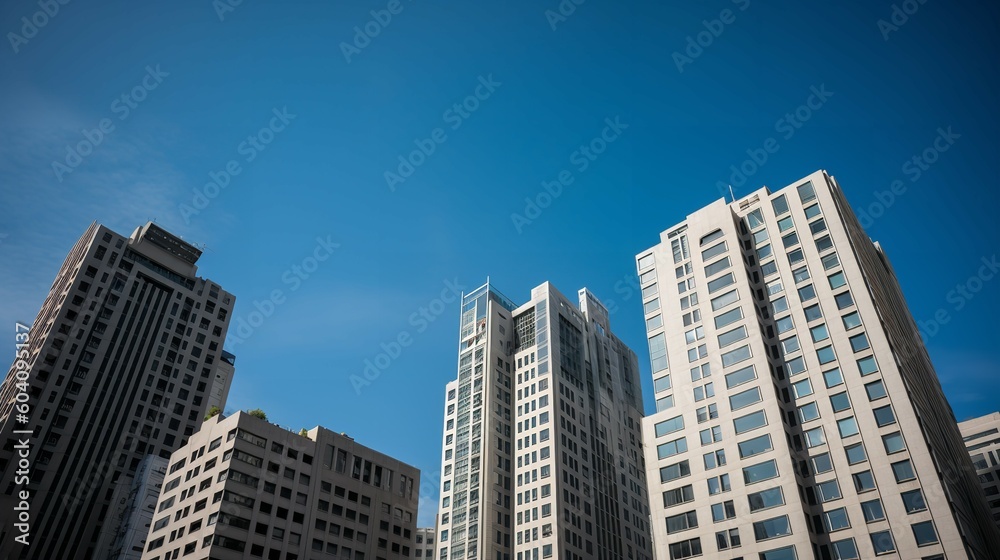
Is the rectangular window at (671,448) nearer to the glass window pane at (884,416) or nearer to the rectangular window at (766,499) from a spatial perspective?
the rectangular window at (766,499)

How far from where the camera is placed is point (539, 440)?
127 m

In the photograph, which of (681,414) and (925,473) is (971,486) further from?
(681,414)

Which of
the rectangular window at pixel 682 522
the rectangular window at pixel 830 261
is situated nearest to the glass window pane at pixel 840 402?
the rectangular window at pixel 830 261

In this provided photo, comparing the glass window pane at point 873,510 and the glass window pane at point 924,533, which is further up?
the glass window pane at point 873,510

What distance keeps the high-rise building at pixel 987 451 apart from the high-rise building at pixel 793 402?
50.3 metres

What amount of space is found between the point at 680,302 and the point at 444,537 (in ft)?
218

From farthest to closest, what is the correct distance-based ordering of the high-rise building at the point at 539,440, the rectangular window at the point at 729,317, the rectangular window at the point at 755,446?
the high-rise building at the point at 539,440 → the rectangular window at the point at 729,317 → the rectangular window at the point at 755,446

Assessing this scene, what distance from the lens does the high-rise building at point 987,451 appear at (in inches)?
5094

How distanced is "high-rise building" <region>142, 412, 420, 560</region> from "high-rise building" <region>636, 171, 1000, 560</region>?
138ft

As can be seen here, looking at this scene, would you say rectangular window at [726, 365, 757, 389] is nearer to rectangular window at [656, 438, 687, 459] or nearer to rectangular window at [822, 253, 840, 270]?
rectangular window at [656, 438, 687, 459]

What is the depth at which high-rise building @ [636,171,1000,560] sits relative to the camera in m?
64.4

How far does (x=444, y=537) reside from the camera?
409ft

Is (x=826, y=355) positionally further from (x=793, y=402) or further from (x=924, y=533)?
(x=924, y=533)

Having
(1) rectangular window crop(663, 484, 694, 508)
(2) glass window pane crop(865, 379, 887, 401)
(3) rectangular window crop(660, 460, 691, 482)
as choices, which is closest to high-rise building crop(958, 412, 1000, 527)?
(2) glass window pane crop(865, 379, 887, 401)
